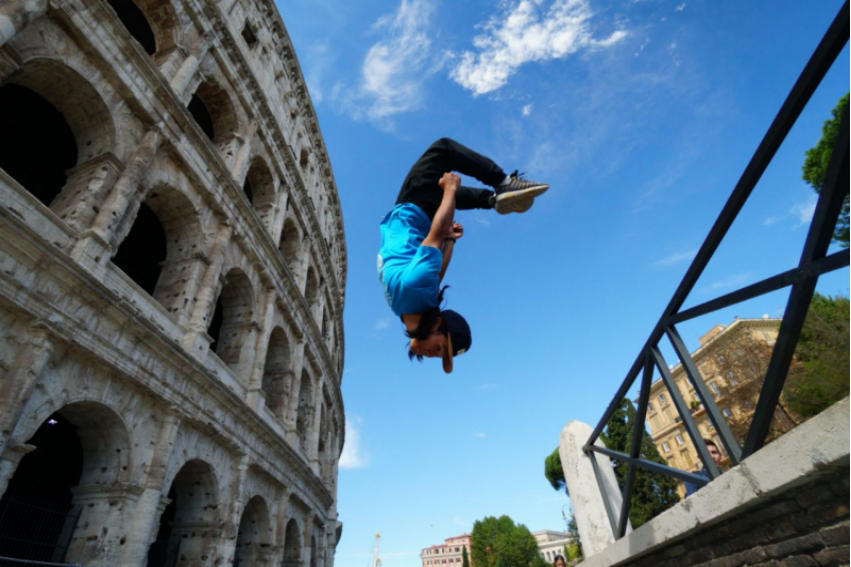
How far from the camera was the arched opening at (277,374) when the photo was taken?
13.7 metres

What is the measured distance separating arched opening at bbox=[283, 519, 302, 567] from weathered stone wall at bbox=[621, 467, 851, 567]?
1356 cm

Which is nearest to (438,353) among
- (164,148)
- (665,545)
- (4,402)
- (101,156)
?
(665,545)

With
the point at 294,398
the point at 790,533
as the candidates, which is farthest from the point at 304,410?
the point at 790,533

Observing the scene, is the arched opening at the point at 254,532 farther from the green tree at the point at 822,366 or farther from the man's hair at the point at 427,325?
the green tree at the point at 822,366

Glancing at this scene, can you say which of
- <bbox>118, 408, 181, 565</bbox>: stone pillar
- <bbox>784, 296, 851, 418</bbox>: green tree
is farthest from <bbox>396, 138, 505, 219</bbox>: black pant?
<bbox>784, 296, 851, 418</bbox>: green tree

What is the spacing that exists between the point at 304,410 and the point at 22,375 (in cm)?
1107

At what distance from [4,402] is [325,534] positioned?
47.0ft

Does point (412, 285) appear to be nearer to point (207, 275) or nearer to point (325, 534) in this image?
point (207, 275)

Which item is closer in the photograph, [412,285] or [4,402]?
[412,285]

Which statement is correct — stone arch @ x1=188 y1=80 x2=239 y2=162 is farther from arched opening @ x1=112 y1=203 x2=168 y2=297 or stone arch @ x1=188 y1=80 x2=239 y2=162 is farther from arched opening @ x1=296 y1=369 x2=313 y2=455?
arched opening @ x1=296 y1=369 x2=313 y2=455

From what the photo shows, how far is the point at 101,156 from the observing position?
803 centimetres

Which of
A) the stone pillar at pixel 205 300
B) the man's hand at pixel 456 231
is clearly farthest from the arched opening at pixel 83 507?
the man's hand at pixel 456 231

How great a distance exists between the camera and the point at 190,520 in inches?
356

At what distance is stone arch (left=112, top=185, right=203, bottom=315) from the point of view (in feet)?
31.7
